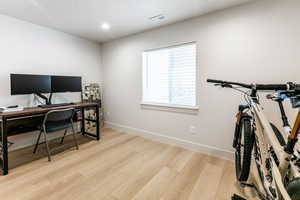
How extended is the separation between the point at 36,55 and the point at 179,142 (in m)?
3.15

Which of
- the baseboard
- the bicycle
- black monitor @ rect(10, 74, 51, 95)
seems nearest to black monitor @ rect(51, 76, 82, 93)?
black monitor @ rect(10, 74, 51, 95)

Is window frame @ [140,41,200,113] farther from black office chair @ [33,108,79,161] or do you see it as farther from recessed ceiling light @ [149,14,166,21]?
black office chair @ [33,108,79,161]

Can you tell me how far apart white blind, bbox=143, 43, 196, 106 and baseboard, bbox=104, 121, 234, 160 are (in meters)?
0.69

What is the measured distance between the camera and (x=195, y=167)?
201 cm

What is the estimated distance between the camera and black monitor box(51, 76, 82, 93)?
273cm

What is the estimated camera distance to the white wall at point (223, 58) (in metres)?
1.80

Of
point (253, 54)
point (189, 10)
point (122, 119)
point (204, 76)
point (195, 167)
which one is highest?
point (189, 10)

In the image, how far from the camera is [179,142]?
269cm

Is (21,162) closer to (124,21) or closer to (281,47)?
(124,21)

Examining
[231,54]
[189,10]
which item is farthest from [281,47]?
[189,10]

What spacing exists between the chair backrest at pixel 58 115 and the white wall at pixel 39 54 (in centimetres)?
88

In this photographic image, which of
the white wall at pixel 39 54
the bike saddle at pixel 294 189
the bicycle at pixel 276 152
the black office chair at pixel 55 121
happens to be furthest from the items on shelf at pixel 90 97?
the bike saddle at pixel 294 189

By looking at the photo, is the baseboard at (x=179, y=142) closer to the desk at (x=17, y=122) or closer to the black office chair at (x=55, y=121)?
the desk at (x=17, y=122)

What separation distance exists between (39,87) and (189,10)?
2811 mm
